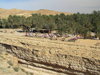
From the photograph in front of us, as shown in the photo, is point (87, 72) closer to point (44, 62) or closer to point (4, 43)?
point (44, 62)

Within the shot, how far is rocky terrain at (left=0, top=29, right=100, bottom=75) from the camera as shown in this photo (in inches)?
444

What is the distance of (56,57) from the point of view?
12.7 m

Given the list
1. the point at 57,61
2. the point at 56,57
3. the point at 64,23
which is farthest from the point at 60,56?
the point at 64,23

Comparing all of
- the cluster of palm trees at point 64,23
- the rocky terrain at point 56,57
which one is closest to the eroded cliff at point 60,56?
the rocky terrain at point 56,57

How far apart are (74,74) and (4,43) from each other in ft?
36.6

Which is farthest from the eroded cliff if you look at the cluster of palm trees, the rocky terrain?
the cluster of palm trees

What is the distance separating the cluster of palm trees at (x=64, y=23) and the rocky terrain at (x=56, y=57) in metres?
9.87

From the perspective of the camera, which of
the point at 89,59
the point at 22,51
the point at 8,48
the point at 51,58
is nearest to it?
the point at 89,59

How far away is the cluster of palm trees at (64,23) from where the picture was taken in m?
25.4

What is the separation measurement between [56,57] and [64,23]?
18214 millimetres

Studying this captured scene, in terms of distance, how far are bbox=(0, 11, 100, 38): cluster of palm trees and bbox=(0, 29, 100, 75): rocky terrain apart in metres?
9.87

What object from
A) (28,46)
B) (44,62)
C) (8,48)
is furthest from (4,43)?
(44,62)

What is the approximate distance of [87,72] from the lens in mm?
11227

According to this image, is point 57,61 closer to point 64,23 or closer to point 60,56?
point 60,56
